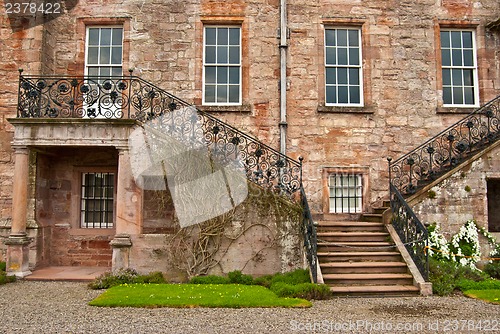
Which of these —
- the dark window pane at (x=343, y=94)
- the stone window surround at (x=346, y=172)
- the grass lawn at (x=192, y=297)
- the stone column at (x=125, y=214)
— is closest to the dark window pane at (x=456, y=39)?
the dark window pane at (x=343, y=94)

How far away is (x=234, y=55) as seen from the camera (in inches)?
531

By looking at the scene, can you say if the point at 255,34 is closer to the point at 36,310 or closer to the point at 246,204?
the point at 246,204

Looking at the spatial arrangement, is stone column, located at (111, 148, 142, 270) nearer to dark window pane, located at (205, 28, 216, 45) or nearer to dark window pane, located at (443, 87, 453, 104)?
dark window pane, located at (205, 28, 216, 45)

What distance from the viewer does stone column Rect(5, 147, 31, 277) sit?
10.5 metres

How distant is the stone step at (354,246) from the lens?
10202 millimetres

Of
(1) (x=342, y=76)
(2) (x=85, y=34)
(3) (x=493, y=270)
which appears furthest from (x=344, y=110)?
(2) (x=85, y=34)

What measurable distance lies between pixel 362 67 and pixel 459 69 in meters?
3.03

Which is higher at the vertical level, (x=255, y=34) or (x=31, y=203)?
(x=255, y=34)

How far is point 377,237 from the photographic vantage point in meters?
10.7

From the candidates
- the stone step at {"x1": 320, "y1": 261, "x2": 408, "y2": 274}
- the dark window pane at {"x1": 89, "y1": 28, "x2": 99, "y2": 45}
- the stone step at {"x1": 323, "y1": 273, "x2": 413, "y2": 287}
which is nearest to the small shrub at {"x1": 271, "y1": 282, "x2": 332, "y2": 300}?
the stone step at {"x1": 323, "y1": 273, "x2": 413, "y2": 287}

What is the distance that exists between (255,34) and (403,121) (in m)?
5.08

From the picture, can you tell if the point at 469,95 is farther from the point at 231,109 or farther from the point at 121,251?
the point at 121,251

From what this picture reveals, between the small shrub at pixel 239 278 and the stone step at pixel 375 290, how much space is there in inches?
74.7

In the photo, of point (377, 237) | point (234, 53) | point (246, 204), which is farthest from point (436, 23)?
point (246, 204)
